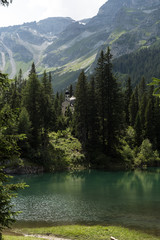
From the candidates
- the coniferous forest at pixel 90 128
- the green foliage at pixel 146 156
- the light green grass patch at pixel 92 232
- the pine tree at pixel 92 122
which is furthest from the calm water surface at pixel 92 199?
the pine tree at pixel 92 122

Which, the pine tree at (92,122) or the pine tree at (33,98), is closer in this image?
the pine tree at (33,98)

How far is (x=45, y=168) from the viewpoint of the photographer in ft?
158

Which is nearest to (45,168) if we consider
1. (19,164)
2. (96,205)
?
(19,164)

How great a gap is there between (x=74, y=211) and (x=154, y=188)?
54.8ft

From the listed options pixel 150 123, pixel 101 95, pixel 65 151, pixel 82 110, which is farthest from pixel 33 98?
pixel 150 123

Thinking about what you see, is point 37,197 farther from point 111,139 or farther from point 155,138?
point 155,138

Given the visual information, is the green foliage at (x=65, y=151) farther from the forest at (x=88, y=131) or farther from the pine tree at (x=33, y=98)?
the pine tree at (x=33, y=98)

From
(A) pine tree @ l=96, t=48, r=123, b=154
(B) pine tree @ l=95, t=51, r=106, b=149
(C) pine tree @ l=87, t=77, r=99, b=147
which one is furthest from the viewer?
(C) pine tree @ l=87, t=77, r=99, b=147

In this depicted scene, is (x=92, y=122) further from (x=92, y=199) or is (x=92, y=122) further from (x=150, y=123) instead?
(x=92, y=199)

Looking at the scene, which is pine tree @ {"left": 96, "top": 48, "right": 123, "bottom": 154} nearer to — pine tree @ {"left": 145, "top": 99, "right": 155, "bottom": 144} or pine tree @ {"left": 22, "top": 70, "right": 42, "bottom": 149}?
pine tree @ {"left": 145, "top": 99, "right": 155, "bottom": 144}

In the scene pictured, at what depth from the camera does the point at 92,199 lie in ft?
95.0

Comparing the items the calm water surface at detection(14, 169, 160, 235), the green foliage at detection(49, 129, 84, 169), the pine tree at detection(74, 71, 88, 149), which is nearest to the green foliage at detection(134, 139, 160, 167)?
the calm water surface at detection(14, 169, 160, 235)

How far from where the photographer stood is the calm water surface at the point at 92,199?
21516mm

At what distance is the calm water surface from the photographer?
21.5m
